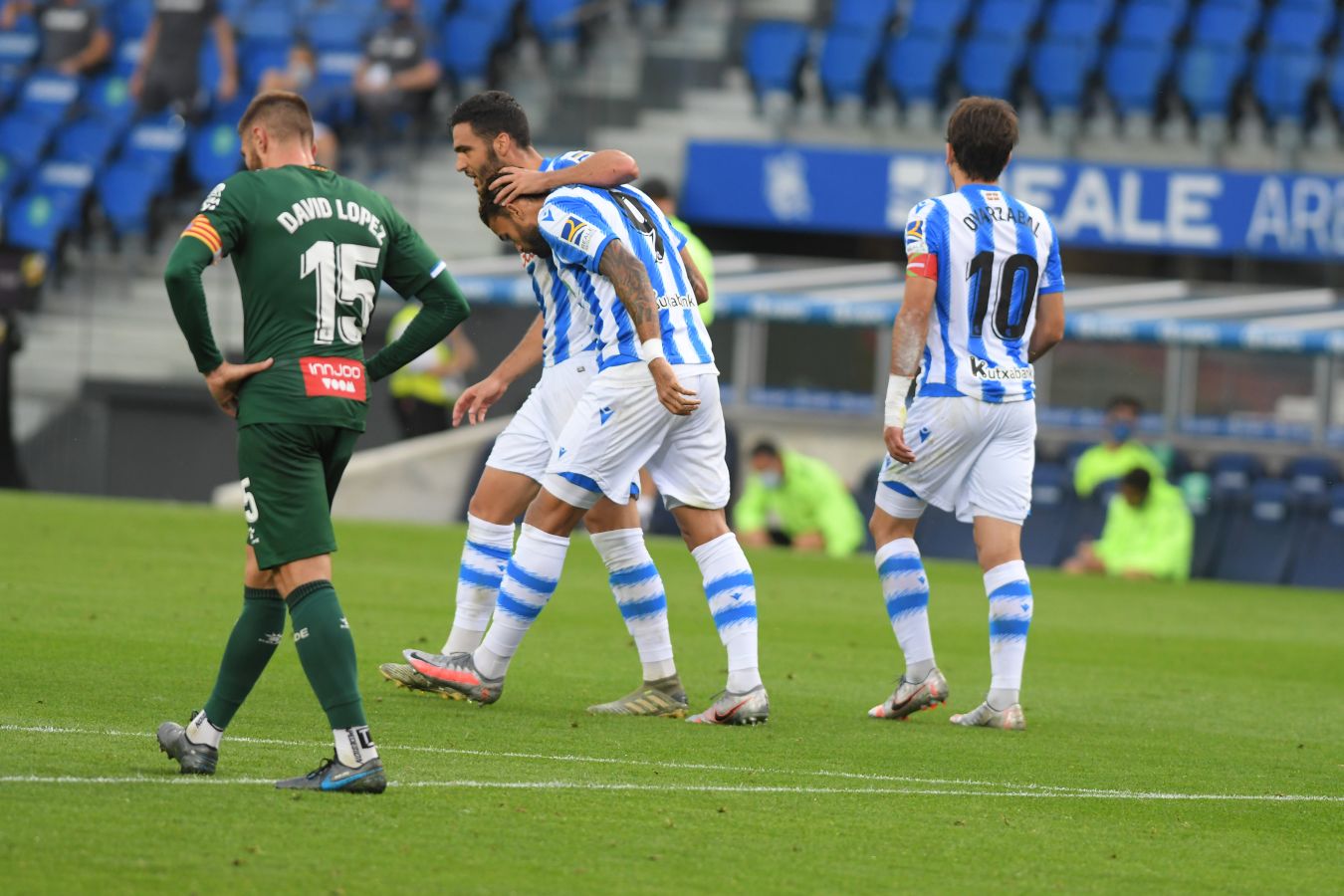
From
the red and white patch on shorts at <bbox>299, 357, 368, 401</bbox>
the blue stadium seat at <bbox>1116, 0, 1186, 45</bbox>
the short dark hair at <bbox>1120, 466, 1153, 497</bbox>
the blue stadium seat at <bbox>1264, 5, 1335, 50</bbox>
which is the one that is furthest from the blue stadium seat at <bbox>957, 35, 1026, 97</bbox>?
the red and white patch on shorts at <bbox>299, 357, 368, 401</bbox>

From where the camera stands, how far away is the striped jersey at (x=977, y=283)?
796 cm

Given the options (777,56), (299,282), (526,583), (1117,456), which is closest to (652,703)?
(526,583)

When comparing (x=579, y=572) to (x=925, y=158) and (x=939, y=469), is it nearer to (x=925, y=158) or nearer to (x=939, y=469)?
(x=939, y=469)

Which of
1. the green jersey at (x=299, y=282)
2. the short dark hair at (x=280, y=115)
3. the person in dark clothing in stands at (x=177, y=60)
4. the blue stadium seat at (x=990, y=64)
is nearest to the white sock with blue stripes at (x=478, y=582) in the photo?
the green jersey at (x=299, y=282)

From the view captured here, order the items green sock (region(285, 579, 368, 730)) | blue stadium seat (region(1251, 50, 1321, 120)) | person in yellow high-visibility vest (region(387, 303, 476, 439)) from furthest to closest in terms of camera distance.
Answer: blue stadium seat (region(1251, 50, 1321, 120))
person in yellow high-visibility vest (region(387, 303, 476, 439))
green sock (region(285, 579, 368, 730))

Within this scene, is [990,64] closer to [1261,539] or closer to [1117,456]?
[1117,456]

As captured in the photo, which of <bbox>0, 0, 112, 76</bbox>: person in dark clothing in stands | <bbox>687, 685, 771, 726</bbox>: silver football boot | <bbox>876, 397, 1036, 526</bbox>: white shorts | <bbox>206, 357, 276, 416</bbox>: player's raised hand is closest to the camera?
<bbox>206, 357, 276, 416</bbox>: player's raised hand

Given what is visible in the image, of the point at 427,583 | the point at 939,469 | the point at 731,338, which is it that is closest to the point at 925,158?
the point at 731,338

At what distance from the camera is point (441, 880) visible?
4.61 m

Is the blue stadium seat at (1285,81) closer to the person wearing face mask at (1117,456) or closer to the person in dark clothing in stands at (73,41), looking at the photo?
the person wearing face mask at (1117,456)

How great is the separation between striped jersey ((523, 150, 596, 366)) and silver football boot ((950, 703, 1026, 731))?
195 centimetres

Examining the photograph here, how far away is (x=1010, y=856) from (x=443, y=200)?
1972cm

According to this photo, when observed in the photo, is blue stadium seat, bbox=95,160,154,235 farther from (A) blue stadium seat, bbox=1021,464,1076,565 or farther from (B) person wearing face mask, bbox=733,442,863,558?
(A) blue stadium seat, bbox=1021,464,1076,565

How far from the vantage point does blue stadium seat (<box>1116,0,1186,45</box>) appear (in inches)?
907
